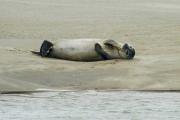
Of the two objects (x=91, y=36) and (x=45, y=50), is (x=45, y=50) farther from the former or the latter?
(x=91, y=36)

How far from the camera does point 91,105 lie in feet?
27.4

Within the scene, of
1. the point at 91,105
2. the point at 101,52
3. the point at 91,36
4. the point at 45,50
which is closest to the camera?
the point at 91,105

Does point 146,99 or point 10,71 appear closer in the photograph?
point 146,99

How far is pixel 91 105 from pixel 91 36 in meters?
8.31

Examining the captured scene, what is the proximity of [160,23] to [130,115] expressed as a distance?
12020 mm

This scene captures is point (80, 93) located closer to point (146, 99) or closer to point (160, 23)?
point (146, 99)

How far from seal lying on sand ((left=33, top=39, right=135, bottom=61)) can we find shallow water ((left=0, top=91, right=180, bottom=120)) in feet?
9.73

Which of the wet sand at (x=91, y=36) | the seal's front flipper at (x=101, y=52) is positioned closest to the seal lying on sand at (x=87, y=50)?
the seal's front flipper at (x=101, y=52)

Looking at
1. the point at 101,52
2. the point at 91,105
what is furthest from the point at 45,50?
the point at 91,105

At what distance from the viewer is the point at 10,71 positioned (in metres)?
10.7

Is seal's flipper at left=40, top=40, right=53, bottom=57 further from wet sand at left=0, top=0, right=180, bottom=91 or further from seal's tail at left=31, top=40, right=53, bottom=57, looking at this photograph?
wet sand at left=0, top=0, right=180, bottom=91

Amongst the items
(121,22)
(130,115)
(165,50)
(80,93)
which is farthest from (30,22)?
(130,115)

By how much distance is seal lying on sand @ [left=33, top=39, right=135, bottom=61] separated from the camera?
12.4 m

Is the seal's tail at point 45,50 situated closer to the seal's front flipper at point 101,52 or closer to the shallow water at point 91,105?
the seal's front flipper at point 101,52
